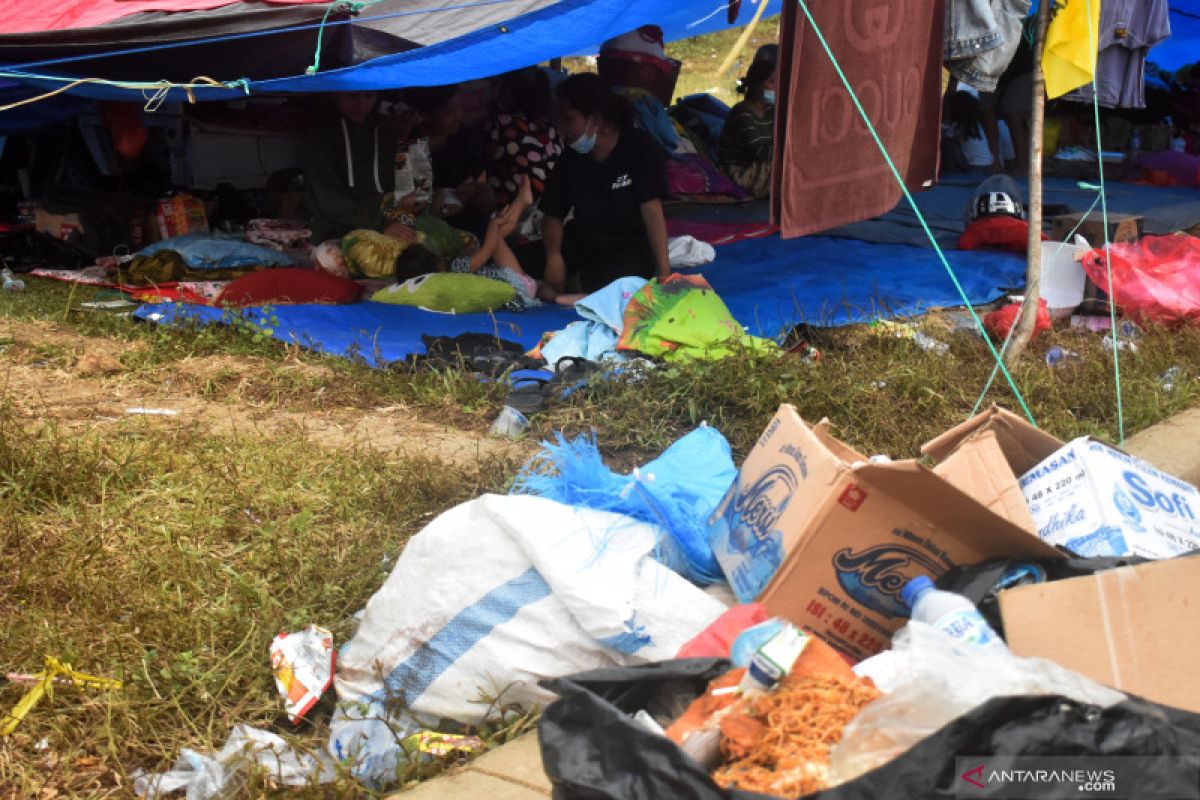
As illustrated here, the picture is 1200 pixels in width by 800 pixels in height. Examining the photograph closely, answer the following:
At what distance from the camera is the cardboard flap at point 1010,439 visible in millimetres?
2586

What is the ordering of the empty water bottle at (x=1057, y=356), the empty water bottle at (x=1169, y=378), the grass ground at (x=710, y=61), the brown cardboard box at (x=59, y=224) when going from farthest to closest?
1. the grass ground at (x=710, y=61)
2. the brown cardboard box at (x=59, y=224)
3. the empty water bottle at (x=1057, y=356)
4. the empty water bottle at (x=1169, y=378)

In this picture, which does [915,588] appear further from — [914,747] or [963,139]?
[963,139]

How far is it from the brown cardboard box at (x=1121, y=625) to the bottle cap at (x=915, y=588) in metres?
0.19

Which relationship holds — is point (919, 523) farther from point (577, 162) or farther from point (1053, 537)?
point (577, 162)

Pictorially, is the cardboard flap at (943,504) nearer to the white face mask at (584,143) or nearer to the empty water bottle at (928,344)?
the empty water bottle at (928,344)

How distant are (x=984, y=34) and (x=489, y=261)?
269 centimetres

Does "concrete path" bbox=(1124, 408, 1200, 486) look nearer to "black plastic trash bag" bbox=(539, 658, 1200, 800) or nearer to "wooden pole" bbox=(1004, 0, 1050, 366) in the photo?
"wooden pole" bbox=(1004, 0, 1050, 366)

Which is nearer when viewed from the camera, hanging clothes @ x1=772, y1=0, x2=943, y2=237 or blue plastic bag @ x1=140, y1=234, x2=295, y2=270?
hanging clothes @ x1=772, y1=0, x2=943, y2=237

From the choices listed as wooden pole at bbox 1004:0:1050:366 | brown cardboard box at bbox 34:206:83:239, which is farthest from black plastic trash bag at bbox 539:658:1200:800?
brown cardboard box at bbox 34:206:83:239

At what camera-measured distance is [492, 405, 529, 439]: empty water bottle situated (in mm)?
3771

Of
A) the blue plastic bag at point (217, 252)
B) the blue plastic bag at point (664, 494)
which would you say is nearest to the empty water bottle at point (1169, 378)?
the blue plastic bag at point (664, 494)

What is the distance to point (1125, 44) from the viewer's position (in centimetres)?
714

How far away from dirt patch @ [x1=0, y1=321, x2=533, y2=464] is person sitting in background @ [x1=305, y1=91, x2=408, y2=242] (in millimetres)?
1572

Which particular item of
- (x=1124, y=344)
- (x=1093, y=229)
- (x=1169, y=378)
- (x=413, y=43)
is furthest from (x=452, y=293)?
(x=1093, y=229)
